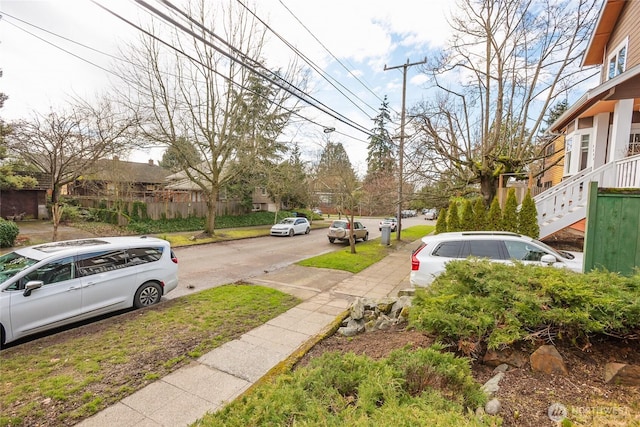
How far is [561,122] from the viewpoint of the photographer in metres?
11.0

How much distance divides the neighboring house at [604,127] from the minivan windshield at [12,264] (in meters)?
12.1

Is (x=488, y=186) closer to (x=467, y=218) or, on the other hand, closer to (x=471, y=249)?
(x=467, y=218)

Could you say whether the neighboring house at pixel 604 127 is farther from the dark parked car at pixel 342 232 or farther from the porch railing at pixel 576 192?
the dark parked car at pixel 342 232

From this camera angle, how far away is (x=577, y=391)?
261 cm

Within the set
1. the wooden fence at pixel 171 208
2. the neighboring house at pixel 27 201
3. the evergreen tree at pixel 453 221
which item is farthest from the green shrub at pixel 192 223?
the evergreen tree at pixel 453 221

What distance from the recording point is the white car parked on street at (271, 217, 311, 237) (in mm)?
20781

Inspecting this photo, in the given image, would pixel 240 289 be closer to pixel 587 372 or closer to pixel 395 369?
pixel 395 369

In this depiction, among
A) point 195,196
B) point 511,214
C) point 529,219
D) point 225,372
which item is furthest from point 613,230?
point 195,196

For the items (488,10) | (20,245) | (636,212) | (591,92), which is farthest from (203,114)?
(636,212)

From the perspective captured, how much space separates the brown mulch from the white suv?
10.6ft

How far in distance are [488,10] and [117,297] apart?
16.1 meters

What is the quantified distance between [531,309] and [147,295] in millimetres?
6882

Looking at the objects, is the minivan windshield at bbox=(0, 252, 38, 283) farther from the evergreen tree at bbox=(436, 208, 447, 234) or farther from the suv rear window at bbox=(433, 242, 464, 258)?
the evergreen tree at bbox=(436, 208, 447, 234)

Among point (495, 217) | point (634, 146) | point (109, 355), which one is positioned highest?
point (634, 146)
